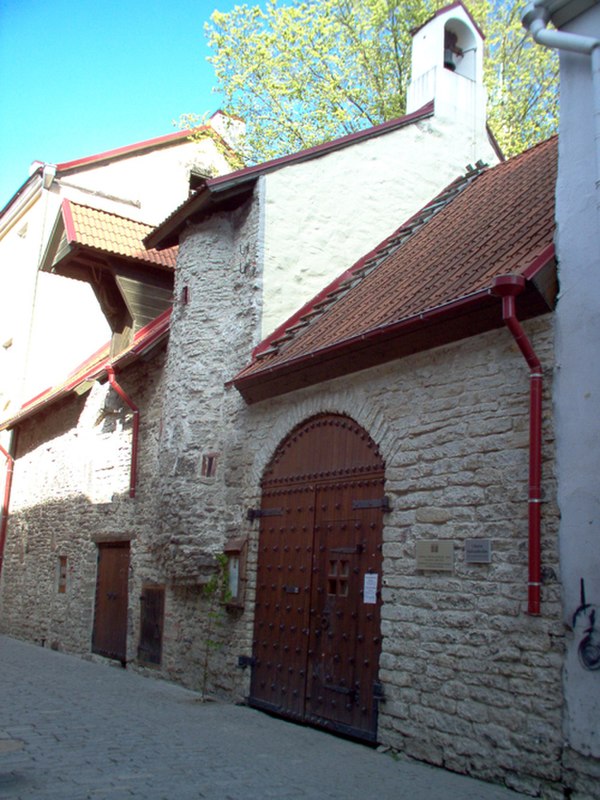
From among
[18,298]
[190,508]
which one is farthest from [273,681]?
[18,298]

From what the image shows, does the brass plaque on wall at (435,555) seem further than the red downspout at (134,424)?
No

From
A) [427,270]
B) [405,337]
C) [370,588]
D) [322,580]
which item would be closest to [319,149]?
[427,270]

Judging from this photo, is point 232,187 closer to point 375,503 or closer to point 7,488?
point 375,503

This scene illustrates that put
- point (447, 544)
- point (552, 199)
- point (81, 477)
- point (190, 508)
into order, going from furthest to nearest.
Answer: point (81, 477) → point (190, 508) → point (552, 199) → point (447, 544)

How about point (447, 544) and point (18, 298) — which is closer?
point (447, 544)

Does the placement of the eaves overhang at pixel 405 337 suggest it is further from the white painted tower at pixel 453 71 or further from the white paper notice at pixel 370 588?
the white painted tower at pixel 453 71

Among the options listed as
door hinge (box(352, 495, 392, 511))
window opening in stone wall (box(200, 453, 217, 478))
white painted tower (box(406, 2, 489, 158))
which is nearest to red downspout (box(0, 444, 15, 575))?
window opening in stone wall (box(200, 453, 217, 478))

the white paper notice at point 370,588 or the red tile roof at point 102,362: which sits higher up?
the red tile roof at point 102,362

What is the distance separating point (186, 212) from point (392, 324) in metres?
4.56

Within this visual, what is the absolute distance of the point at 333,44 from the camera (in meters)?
19.5

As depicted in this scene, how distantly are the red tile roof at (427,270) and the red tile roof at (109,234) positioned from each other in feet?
12.9

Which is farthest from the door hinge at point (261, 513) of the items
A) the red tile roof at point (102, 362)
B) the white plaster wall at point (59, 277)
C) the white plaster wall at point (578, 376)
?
the white plaster wall at point (59, 277)

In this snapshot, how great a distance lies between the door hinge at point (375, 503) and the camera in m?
6.99

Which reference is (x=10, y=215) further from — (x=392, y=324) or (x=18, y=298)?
(x=392, y=324)
